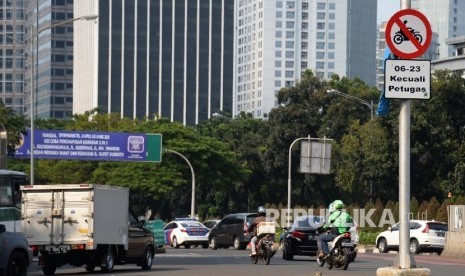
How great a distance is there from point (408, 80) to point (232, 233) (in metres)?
37.6

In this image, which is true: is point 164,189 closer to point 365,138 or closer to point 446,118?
point 365,138

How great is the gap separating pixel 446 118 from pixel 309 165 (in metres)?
9.03

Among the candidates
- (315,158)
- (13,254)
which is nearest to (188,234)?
(315,158)

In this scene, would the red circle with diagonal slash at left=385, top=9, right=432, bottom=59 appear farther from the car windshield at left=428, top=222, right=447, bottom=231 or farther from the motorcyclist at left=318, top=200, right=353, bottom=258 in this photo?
the car windshield at left=428, top=222, right=447, bottom=231

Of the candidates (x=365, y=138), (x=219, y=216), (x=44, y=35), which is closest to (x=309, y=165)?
(x=365, y=138)

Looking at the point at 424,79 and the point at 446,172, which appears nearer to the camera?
the point at 424,79

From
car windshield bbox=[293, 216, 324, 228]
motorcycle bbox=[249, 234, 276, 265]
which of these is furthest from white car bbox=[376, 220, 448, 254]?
motorcycle bbox=[249, 234, 276, 265]

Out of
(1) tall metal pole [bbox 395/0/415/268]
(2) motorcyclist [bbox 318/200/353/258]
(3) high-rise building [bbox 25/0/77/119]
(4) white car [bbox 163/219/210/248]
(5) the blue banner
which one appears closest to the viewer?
(1) tall metal pole [bbox 395/0/415/268]

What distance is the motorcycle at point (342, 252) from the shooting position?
98.6ft

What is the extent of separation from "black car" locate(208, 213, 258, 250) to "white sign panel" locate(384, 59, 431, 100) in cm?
3579

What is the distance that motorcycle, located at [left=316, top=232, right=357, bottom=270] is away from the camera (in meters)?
30.1

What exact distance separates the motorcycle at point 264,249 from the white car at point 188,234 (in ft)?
80.5

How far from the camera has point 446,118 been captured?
226 feet

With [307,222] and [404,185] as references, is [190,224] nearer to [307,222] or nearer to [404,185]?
[307,222]
